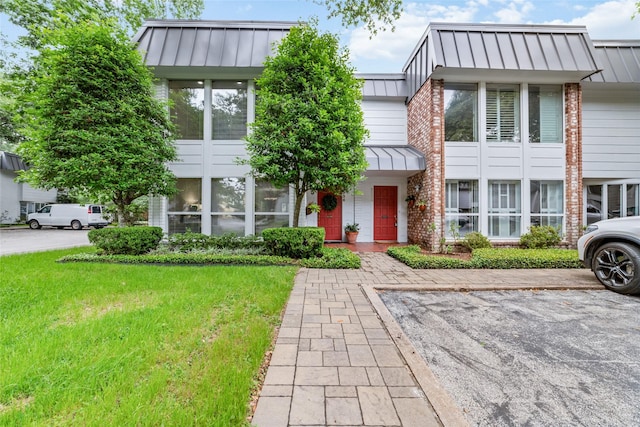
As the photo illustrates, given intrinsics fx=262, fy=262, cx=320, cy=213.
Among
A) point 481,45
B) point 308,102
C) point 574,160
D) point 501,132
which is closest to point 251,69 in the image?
point 308,102

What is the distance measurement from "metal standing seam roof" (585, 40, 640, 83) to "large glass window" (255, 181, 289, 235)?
1030 cm

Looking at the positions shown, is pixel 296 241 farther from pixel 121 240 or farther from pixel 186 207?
pixel 121 240

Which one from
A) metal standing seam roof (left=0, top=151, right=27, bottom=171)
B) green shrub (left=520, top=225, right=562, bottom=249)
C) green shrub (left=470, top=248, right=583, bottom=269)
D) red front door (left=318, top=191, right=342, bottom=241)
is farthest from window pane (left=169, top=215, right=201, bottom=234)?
metal standing seam roof (left=0, top=151, right=27, bottom=171)

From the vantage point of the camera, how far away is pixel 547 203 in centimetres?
823

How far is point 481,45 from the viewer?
759 centimetres

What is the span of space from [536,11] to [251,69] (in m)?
9.29

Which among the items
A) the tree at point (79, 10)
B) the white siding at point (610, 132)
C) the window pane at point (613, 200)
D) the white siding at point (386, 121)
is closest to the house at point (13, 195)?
the tree at point (79, 10)

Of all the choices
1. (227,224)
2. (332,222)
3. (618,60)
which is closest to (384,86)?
(332,222)

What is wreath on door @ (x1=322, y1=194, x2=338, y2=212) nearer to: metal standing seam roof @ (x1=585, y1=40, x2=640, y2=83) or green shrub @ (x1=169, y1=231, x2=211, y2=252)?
green shrub @ (x1=169, y1=231, x2=211, y2=252)

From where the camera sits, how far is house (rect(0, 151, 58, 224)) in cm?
1872

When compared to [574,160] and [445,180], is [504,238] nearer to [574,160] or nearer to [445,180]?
[445,180]

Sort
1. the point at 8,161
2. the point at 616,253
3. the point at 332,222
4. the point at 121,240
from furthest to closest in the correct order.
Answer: the point at 8,161, the point at 332,222, the point at 121,240, the point at 616,253

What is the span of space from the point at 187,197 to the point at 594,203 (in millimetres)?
13812

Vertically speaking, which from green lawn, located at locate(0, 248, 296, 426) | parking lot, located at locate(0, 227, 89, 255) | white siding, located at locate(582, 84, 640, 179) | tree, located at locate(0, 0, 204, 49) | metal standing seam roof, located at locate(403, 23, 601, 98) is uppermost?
tree, located at locate(0, 0, 204, 49)
